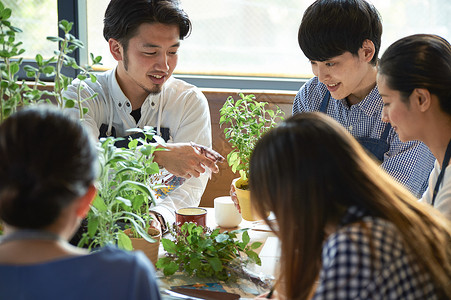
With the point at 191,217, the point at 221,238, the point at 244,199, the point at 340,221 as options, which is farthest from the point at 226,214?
the point at 340,221

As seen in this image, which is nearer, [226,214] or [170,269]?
[170,269]

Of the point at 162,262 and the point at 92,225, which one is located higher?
the point at 92,225

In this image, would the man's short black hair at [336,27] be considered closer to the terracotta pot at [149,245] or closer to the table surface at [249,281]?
the table surface at [249,281]

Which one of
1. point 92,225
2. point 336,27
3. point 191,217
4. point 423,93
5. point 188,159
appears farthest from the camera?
point 336,27

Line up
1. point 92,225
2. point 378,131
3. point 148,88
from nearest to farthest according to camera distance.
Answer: point 92,225 → point 378,131 → point 148,88

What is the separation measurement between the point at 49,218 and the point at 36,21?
278 centimetres

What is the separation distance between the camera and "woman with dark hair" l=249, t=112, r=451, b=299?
927 millimetres

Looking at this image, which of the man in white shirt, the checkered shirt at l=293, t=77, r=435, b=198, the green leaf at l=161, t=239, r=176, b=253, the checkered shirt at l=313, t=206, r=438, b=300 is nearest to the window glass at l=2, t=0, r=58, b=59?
the man in white shirt

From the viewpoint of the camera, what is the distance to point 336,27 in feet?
6.74

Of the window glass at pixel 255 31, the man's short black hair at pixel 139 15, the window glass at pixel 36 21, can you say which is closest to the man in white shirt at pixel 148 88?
the man's short black hair at pixel 139 15

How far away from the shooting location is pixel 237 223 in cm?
191

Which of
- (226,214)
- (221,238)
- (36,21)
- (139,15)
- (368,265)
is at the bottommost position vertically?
(226,214)

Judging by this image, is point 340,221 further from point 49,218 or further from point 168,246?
point 168,246

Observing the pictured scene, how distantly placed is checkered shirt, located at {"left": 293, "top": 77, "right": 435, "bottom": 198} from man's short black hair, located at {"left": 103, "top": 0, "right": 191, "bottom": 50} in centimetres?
66
